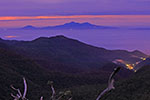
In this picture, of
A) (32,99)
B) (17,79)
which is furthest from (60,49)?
(32,99)

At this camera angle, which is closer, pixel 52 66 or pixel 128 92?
pixel 128 92

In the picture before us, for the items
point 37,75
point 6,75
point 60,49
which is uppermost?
point 6,75

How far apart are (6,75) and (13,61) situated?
23.0 meters

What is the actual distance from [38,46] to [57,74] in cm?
10682

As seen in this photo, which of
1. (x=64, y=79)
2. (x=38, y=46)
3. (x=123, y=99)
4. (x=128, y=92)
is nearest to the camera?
(x=123, y=99)

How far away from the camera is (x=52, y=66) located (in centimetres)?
11844

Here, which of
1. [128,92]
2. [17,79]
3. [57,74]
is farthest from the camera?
[57,74]

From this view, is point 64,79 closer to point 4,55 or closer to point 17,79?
point 17,79

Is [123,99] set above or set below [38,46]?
above

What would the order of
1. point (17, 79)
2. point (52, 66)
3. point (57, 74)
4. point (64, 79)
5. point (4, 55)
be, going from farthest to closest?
point (52, 66), point (4, 55), point (57, 74), point (64, 79), point (17, 79)

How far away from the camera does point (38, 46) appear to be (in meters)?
186

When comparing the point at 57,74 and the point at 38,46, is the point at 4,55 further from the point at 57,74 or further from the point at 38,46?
the point at 38,46

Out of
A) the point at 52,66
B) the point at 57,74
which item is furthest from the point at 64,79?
the point at 52,66

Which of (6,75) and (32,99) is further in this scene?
(6,75)
